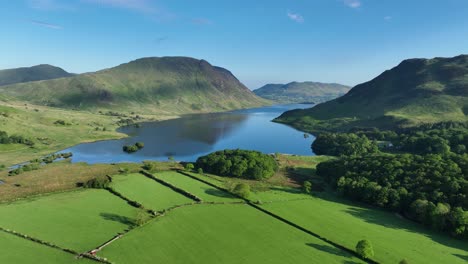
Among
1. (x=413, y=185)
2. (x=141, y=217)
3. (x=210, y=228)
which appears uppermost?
(x=413, y=185)

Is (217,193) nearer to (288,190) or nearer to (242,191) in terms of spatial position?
A: (242,191)

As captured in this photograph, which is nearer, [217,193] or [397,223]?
[397,223]

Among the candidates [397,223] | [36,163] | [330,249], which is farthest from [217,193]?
[36,163]

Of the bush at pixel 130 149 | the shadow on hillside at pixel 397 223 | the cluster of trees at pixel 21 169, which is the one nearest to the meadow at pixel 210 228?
the shadow on hillside at pixel 397 223

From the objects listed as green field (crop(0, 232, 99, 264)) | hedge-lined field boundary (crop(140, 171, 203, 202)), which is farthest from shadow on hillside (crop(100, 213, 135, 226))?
hedge-lined field boundary (crop(140, 171, 203, 202))

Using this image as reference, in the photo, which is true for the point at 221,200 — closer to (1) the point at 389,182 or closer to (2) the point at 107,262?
(2) the point at 107,262
